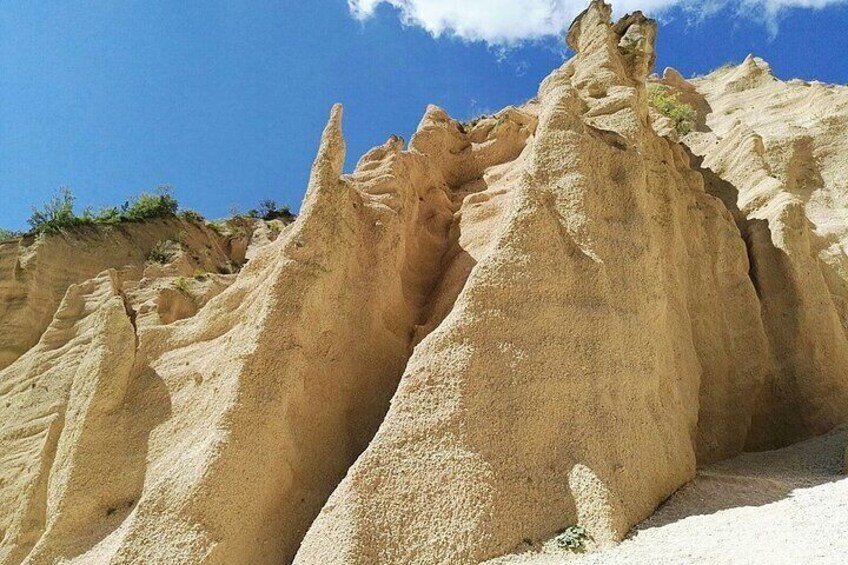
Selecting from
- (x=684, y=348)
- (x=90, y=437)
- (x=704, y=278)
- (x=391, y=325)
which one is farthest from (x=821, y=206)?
(x=90, y=437)

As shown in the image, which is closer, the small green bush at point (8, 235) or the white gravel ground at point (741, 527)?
the white gravel ground at point (741, 527)

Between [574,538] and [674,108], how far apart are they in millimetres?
24948

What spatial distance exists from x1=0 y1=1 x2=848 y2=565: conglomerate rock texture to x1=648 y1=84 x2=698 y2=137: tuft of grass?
13.1m

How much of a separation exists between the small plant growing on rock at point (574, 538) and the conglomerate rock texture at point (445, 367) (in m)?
0.10

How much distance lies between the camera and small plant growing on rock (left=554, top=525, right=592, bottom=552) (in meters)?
5.87

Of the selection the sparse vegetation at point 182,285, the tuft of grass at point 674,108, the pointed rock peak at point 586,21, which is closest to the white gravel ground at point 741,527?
the sparse vegetation at point 182,285

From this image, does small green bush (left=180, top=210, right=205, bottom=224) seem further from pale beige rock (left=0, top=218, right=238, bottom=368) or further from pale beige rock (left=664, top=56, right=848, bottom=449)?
pale beige rock (left=664, top=56, right=848, bottom=449)

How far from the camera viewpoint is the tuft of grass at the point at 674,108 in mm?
25681

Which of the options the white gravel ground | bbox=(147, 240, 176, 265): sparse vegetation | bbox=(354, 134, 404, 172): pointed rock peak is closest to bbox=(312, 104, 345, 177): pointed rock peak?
→ bbox=(354, 134, 404, 172): pointed rock peak

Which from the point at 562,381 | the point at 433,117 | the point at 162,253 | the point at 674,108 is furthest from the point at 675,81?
the point at 562,381

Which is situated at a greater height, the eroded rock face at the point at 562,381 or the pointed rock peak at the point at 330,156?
the pointed rock peak at the point at 330,156

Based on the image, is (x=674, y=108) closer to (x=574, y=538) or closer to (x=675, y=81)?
(x=675, y=81)

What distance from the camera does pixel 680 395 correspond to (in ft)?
27.9

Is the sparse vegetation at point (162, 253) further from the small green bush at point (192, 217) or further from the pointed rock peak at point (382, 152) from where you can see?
the pointed rock peak at point (382, 152)
